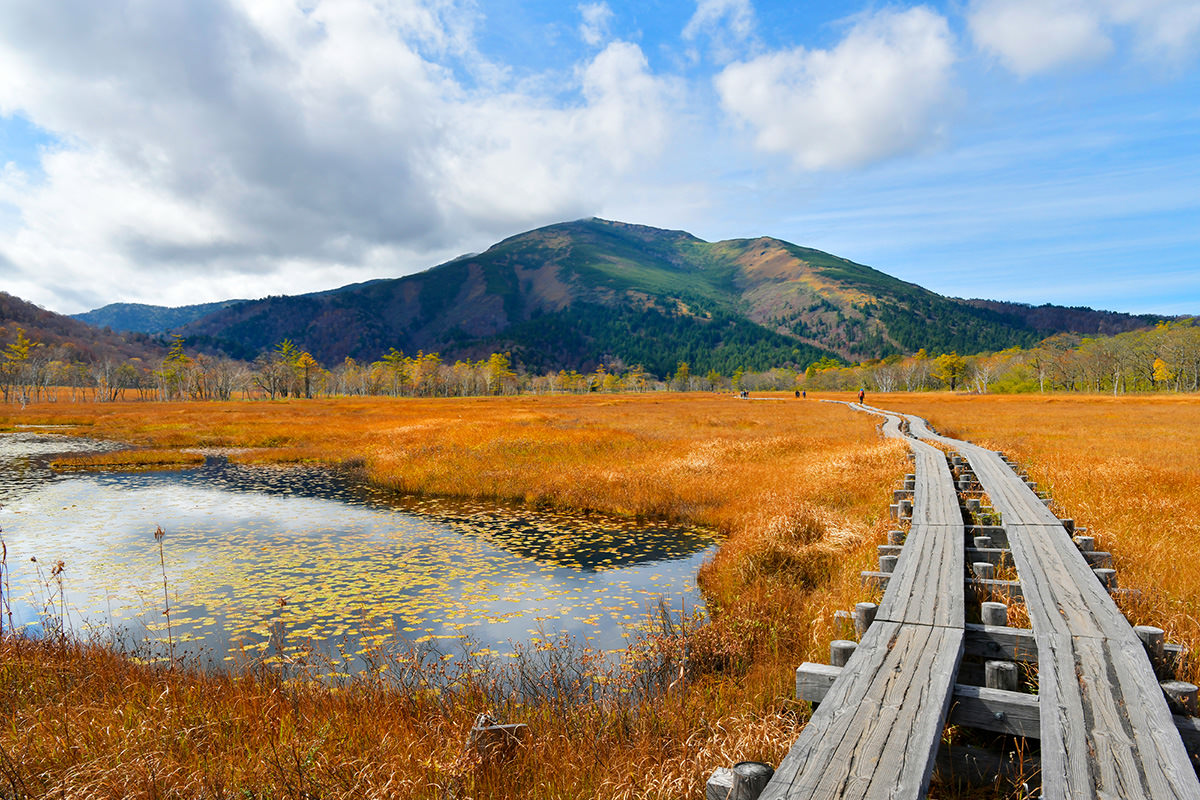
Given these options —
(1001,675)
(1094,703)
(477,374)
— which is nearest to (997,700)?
(1001,675)

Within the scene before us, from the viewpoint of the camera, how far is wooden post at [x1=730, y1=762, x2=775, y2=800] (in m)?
3.39

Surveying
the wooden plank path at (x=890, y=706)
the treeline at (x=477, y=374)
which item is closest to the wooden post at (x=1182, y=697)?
the wooden plank path at (x=890, y=706)

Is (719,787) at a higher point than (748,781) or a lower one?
lower

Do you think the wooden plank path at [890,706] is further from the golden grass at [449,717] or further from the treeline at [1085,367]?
the treeline at [1085,367]

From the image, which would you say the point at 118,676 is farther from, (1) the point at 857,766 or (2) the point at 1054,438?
(2) the point at 1054,438

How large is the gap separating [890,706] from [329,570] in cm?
1260

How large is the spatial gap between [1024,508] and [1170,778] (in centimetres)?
956

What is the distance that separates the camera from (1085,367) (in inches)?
4611

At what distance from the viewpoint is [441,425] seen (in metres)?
42.8

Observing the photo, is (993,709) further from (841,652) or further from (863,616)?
(863,616)

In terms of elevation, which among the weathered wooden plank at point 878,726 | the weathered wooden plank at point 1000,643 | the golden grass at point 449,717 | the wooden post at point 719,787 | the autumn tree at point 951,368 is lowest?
the golden grass at point 449,717

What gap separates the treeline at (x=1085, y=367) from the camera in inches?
4328

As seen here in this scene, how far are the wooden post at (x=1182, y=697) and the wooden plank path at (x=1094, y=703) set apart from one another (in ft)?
0.38

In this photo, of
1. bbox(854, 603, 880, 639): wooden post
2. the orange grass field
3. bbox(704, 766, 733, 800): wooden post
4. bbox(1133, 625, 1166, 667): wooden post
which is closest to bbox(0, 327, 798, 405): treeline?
the orange grass field
